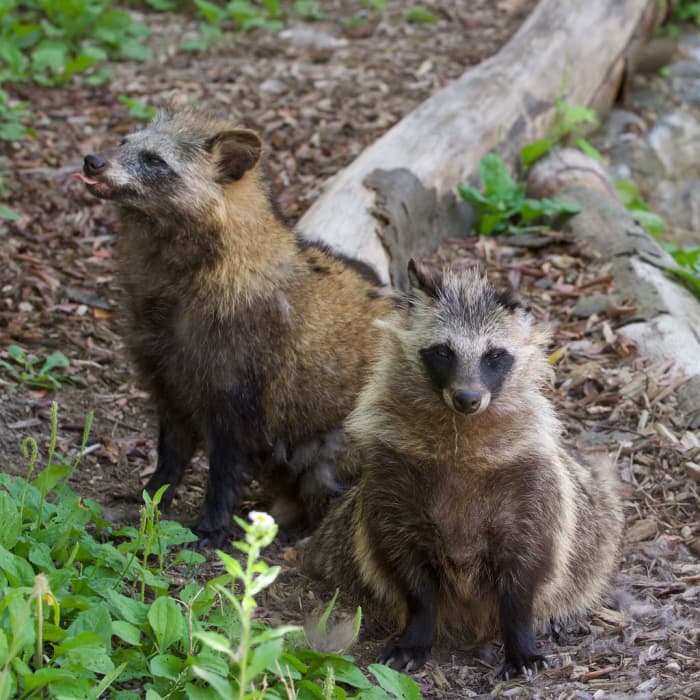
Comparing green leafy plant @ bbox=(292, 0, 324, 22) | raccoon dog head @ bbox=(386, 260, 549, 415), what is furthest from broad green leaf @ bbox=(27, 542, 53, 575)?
green leafy plant @ bbox=(292, 0, 324, 22)

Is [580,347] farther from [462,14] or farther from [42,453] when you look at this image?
[462,14]

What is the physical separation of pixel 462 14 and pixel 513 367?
747 centimetres

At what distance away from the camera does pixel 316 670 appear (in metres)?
3.77

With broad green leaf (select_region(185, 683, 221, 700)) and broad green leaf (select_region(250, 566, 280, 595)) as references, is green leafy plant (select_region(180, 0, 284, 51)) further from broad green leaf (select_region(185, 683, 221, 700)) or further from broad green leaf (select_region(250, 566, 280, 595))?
broad green leaf (select_region(250, 566, 280, 595))

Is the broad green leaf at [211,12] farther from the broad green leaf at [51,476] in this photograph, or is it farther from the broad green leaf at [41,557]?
the broad green leaf at [41,557]

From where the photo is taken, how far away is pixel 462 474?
14.2 ft

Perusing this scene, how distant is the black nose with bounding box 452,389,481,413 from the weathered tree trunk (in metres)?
2.30

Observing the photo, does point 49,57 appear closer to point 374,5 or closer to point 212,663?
point 374,5

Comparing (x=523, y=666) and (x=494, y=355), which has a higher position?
(x=494, y=355)

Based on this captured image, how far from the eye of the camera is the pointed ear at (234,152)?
5254 millimetres

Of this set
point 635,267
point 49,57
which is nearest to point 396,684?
point 635,267

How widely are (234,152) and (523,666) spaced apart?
2.67 meters

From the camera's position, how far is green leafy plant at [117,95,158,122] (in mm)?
8688

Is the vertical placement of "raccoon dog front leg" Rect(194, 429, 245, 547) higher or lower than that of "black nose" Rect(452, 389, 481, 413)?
lower
